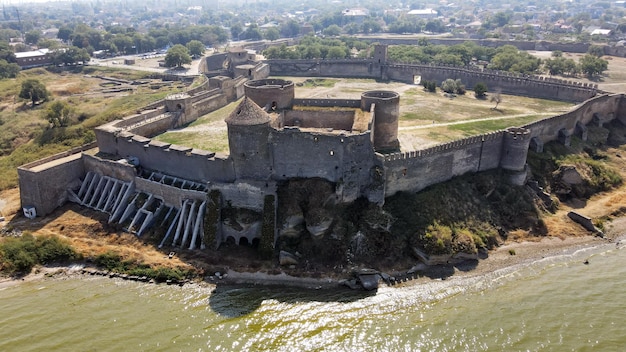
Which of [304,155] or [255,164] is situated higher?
[304,155]

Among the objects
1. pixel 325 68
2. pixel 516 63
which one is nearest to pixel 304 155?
pixel 325 68

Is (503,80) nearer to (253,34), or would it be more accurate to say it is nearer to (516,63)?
(516,63)

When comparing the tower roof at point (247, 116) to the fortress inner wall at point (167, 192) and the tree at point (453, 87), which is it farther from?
the tree at point (453, 87)

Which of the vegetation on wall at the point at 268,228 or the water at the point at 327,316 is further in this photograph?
the vegetation on wall at the point at 268,228

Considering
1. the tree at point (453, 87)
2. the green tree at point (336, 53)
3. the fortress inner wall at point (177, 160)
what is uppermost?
the green tree at point (336, 53)

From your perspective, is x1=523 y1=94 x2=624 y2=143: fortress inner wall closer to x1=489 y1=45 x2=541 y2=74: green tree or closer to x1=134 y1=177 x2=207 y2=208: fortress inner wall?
x1=489 y1=45 x2=541 y2=74: green tree

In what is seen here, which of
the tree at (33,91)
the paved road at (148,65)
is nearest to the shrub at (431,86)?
the paved road at (148,65)

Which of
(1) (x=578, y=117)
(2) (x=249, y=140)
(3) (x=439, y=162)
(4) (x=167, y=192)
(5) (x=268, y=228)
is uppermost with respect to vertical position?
(2) (x=249, y=140)

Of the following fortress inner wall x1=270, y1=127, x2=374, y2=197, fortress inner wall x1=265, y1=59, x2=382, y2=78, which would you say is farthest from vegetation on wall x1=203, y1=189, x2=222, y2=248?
fortress inner wall x1=265, y1=59, x2=382, y2=78
